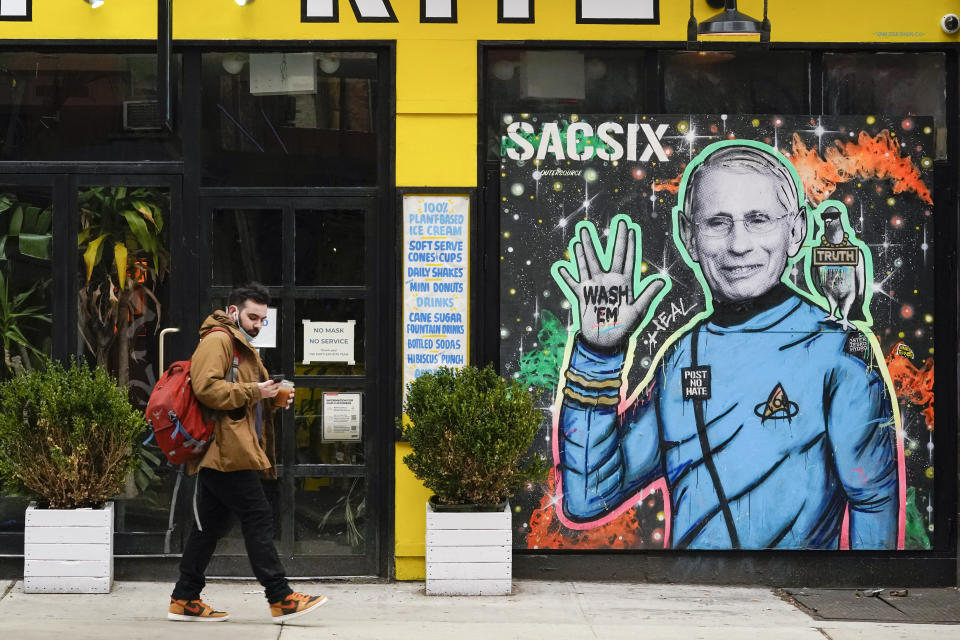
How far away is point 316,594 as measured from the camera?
8.12 meters

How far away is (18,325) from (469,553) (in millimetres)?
3392

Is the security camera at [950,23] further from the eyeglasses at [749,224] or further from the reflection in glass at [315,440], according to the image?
the reflection in glass at [315,440]

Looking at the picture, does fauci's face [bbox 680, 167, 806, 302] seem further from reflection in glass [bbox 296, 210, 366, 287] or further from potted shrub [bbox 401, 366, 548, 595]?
reflection in glass [bbox 296, 210, 366, 287]

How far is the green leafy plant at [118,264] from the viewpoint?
8.50 metres

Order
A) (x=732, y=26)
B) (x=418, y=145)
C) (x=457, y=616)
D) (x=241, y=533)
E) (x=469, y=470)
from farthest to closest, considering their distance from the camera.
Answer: (x=241, y=533), (x=418, y=145), (x=469, y=470), (x=732, y=26), (x=457, y=616)

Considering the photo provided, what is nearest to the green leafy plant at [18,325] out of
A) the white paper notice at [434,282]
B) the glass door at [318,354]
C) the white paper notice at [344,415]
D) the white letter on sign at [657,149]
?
the glass door at [318,354]

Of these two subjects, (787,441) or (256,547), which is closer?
(256,547)

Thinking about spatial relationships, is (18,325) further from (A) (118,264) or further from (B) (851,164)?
(B) (851,164)

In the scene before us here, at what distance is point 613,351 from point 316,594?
8.17 ft

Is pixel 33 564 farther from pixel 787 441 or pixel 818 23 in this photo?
pixel 818 23

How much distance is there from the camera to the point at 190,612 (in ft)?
23.7

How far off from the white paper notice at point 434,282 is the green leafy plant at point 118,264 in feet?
5.41

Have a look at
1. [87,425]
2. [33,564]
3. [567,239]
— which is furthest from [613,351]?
[33,564]

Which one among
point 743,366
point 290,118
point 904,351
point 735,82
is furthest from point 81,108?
point 904,351
